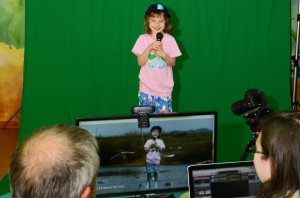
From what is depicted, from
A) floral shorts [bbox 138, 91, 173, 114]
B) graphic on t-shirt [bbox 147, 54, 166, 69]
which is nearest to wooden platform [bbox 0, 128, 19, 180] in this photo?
floral shorts [bbox 138, 91, 173, 114]

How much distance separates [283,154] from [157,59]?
2425 mm

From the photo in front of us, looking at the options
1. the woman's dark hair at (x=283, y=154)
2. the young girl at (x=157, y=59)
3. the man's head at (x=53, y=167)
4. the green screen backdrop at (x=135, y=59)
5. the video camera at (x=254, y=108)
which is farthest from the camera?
the green screen backdrop at (x=135, y=59)

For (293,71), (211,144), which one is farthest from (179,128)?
(293,71)

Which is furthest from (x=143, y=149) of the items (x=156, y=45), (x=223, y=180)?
(x=156, y=45)

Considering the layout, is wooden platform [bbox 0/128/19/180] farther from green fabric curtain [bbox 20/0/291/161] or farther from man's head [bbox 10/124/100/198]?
man's head [bbox 10/124/100/198]

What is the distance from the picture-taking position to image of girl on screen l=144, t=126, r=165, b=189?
159cm

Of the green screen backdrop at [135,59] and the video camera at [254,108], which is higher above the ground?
the green screen backdrop at [135,59]

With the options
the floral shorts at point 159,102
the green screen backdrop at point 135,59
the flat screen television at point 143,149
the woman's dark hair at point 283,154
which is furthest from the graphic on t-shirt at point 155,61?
the woman's dark hair at point 283,154

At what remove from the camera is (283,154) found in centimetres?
120

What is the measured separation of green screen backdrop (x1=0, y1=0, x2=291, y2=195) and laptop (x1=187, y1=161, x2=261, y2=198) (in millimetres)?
2640

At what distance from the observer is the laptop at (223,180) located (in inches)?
58.5

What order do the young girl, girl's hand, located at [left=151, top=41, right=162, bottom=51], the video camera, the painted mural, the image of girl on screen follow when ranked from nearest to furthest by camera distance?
the image of girl on screen
the video camera
girl's hand, located at [left=151, top=41, right=162, bottom=51]
the young girl
the painted mural

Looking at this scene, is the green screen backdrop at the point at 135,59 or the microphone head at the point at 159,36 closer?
the microphone head at the point at 159,36

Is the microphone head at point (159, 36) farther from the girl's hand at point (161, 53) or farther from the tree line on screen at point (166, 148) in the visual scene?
the tree line on screen at point (166, 148)
